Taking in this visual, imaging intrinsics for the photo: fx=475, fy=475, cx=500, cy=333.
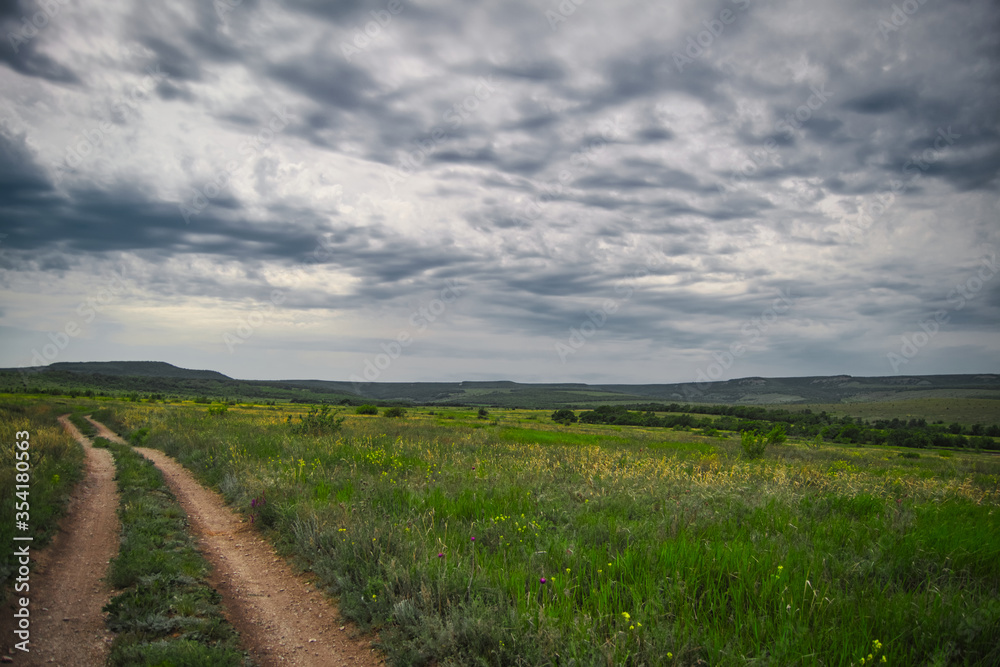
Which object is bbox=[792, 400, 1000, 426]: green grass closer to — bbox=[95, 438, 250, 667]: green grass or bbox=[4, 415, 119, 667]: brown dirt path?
bbox=[95, 438, 250, 667]: green grass

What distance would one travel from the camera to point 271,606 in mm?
6020

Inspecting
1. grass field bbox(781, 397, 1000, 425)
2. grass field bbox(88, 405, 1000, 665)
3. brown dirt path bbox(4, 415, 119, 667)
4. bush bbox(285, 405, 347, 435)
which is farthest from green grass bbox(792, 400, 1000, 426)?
brown dirt path bbox(4, 415, 119, 667)

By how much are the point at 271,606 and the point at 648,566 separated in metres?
4.71

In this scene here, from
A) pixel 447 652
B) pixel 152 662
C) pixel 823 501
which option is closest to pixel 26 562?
pixel 152 662

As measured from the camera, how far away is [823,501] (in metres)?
8.98

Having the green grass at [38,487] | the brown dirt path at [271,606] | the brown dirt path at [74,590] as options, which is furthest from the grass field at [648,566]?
the green grass at [38,487]

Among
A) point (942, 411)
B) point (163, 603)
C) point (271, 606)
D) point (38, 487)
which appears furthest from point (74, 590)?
point (942, 411)

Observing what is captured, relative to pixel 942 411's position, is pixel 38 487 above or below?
above

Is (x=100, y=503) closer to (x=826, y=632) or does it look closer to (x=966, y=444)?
(x=826, y=632)

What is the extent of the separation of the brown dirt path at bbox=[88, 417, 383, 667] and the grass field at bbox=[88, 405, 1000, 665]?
30 centimetres

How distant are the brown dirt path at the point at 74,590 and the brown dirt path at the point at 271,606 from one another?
1.25 m

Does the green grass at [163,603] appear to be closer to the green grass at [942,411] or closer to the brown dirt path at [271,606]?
the brown dirt path at [271,606]

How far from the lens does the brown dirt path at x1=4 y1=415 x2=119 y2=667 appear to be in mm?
4676

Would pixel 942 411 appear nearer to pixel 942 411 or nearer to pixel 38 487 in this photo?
pixel 942 411
